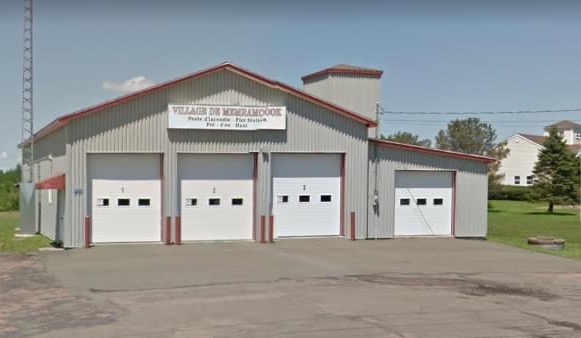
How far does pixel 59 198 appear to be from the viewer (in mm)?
22312

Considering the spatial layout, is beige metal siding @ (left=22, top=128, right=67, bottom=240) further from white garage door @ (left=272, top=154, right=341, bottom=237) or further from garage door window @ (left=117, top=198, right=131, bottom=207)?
white garage door @ (left=272, top=154, right=341, bottom=237)

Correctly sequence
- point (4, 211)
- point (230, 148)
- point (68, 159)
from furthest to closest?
point (4, 211) < point (230, 148) < point (68, 159)

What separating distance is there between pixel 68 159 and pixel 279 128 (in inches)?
268

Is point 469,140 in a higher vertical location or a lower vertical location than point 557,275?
higher

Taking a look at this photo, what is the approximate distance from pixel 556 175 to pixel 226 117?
3654 cm

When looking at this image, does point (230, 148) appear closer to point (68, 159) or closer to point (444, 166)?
point (68, 159)

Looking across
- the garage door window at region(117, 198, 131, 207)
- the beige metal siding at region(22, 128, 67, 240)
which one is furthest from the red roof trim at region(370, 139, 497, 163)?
the beige metal siding at region(22, 128, 67, 240)

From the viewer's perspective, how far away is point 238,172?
22344 mm

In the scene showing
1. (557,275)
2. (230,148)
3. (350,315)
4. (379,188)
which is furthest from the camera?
(379,188)

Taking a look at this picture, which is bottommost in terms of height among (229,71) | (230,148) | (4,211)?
(4,211)

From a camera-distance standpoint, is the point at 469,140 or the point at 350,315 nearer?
the point at 350,315

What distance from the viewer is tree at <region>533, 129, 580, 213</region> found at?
50.1 meters

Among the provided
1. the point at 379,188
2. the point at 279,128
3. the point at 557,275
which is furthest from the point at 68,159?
the point at 557,275

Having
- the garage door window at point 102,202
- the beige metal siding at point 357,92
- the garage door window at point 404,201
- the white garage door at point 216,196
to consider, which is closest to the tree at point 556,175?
the beige metal siding at point 357,92
